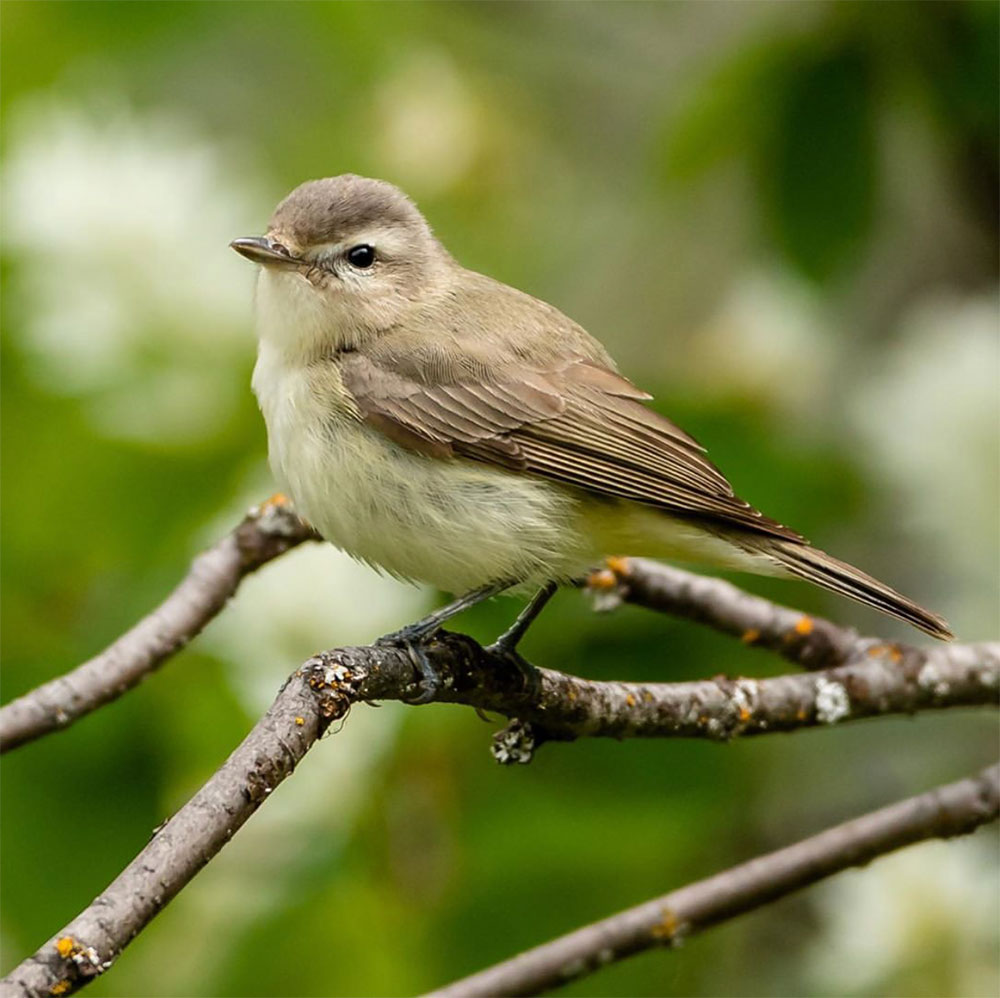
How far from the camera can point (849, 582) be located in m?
3.15

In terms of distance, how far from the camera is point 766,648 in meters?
3.50

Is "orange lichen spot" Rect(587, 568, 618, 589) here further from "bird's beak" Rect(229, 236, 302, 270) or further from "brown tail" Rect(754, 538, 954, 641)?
"bird's beak" Rect(229, 236, 302, 270)

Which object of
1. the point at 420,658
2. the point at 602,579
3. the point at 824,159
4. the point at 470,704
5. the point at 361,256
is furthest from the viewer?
the point at 824,159

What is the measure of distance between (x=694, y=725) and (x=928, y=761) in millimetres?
2017

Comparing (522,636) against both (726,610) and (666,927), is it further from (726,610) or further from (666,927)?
(666,927)

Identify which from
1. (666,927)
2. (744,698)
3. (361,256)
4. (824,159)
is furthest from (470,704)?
(824,159)

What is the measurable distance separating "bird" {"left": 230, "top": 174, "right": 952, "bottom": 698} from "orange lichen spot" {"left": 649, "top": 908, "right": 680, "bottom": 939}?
59 centimetres

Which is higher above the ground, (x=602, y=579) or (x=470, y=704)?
(x=602, y=579)

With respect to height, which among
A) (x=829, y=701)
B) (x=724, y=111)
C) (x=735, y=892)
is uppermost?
(x=724, y=111)

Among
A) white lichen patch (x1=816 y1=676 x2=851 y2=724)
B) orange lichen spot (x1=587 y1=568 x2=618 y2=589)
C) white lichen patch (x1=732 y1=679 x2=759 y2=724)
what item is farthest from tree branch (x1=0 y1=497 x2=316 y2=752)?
white lichen patch (x1=816 y1=676 x2=851 y2=724)

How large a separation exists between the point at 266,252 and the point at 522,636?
3.01 ft

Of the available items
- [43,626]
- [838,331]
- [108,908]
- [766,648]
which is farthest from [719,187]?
[108,908]

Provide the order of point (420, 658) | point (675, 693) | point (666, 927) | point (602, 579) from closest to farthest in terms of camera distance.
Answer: point (420, 658) → point (675, 693) → point (666, 927) → point (602, 579)

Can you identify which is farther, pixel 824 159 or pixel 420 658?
pixel 824 159
